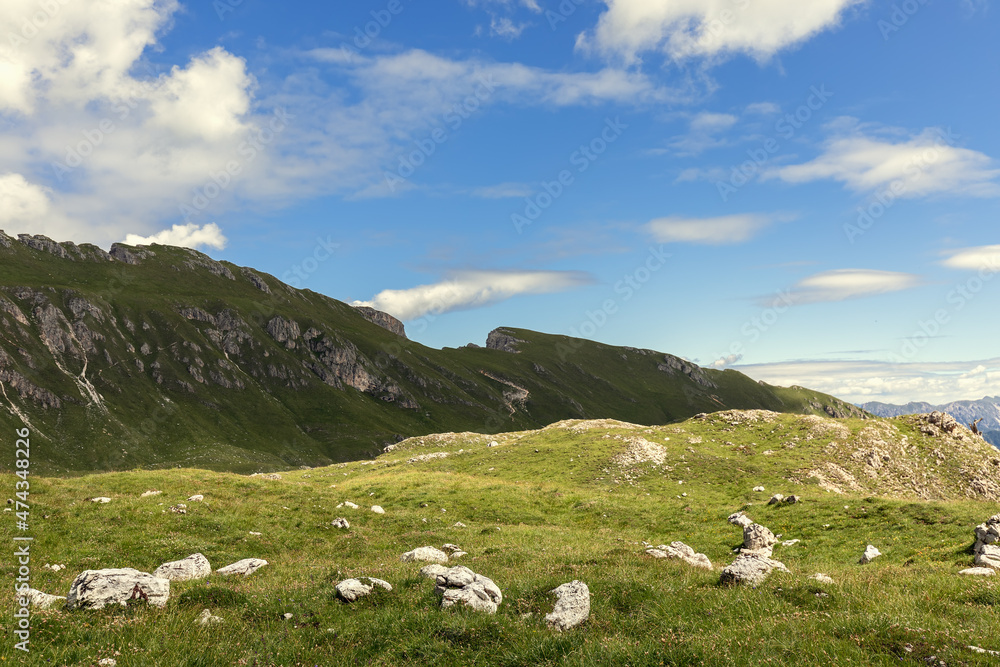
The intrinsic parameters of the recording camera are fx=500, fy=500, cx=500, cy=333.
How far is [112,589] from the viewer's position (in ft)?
40.0

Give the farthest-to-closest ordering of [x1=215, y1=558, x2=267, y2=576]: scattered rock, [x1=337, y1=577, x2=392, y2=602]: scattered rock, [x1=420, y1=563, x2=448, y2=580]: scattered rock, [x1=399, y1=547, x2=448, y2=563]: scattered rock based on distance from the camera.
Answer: [x1=399, y1=547, x2=448, y2=563]: scattered rock
[x1=215, y1=558, x2=267, y2=576]: scattered rock
[x1=420, y1=563, x2=448, y2=580]: scattered rock
[x1=337, y1=577, x2=392, y2=602]: scattered rock

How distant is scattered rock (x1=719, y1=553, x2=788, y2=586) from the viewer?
1422 centimetres

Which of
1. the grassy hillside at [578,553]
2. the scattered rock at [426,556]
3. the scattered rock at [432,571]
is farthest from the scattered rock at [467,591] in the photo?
the scattered rock at [426,556]

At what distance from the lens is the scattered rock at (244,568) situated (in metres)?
17.2

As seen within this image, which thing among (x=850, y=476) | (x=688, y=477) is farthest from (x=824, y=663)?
(x=850, y=476)

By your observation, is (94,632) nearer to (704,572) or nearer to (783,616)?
(783,616)

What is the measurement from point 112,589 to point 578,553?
16.1m

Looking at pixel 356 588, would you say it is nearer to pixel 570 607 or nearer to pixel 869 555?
pixel 570 607

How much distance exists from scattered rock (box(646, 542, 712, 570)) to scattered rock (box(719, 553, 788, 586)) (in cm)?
267

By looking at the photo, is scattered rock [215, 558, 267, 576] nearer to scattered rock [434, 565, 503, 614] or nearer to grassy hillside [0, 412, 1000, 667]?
grassy hillside [0, 412, 1000, 667]

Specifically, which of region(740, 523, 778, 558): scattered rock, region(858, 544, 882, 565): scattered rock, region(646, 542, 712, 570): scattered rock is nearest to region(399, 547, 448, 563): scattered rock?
region(646, 542, 712, 570): scattered rock

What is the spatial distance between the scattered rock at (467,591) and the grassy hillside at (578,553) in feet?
1.26

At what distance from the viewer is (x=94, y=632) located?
10.5 metres

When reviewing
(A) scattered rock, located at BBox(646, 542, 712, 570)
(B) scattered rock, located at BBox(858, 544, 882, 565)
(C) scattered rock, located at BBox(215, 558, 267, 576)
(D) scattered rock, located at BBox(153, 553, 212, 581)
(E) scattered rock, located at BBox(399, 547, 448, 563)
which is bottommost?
(B) scattered rock, located at BBox(858, 544, 882, 565)
